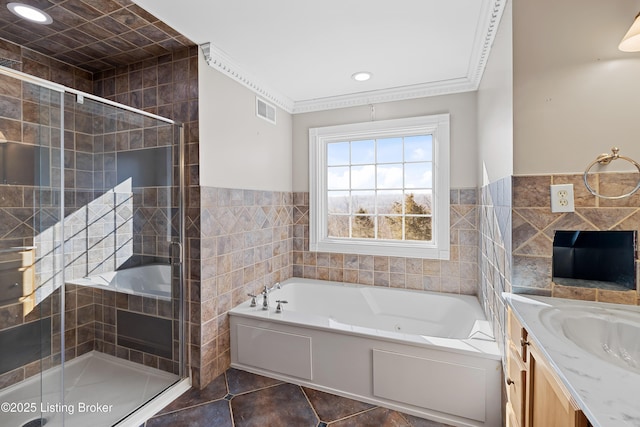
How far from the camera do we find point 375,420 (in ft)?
5.91

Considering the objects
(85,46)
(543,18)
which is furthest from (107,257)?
(543,18)

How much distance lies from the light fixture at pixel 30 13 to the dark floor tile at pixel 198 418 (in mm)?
2427

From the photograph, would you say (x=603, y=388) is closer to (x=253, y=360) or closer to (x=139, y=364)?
(x=253, y=360)

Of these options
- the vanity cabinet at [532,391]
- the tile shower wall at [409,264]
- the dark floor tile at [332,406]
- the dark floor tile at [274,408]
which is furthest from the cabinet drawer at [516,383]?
the tile shower wall at [409,264]

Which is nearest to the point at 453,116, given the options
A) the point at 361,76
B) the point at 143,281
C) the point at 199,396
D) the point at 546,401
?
the point at 361,76

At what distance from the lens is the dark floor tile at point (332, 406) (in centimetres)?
184

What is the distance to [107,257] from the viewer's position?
6.82ft

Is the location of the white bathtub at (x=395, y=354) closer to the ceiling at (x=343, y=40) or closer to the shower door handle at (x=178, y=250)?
the shower door handle at (x=178, y=250)

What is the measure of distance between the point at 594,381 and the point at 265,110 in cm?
274

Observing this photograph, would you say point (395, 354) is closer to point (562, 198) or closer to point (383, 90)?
point (562, 198)

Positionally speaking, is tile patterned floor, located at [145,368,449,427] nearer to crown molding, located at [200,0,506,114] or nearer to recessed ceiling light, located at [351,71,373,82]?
crown molding, located at [200,0,506,114]

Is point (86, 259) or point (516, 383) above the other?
point (86, 259)

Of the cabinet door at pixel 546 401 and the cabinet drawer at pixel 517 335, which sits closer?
the cabinet door at pixel 546 401

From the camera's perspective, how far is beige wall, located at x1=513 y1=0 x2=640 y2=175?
1.24 meters
